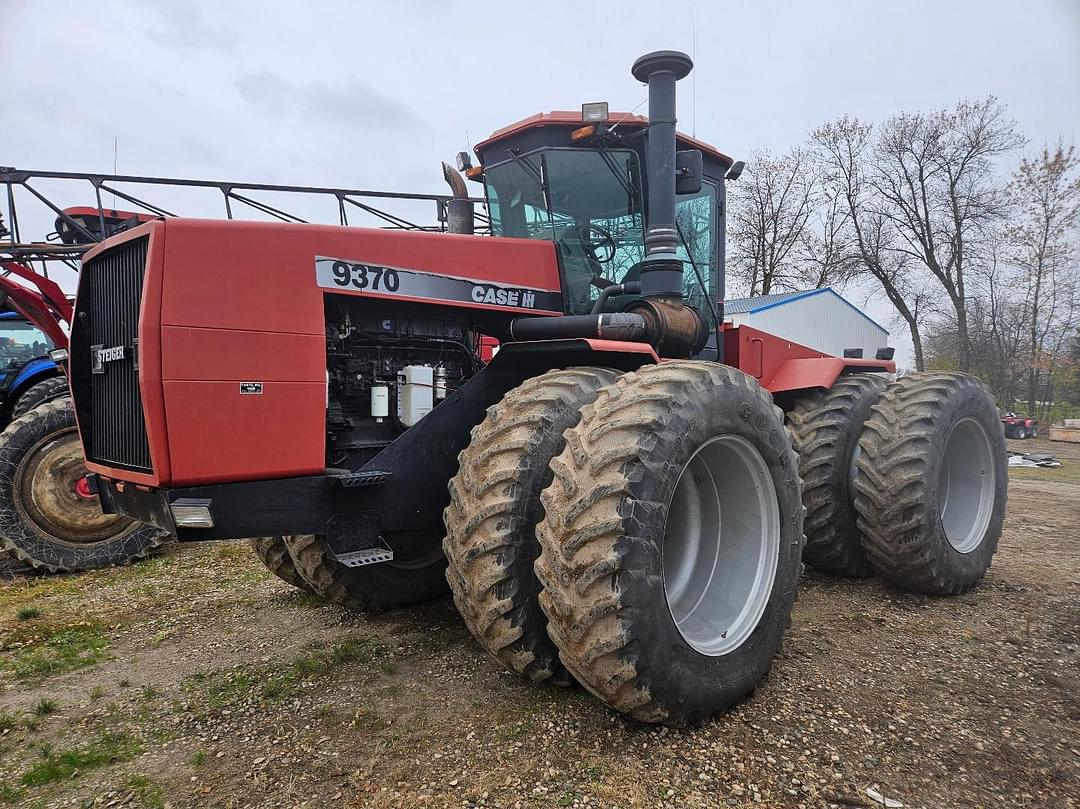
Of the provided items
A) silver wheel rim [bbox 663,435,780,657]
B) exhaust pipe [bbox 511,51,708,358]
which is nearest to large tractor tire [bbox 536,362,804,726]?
silver wheel rim [bbox 663,435,780,657]

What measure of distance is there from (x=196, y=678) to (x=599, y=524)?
2.36 metres

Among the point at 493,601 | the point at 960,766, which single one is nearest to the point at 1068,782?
the point at 960,766

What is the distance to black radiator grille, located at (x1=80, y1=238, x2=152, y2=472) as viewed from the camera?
282 centimetres

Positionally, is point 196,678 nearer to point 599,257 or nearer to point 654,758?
point 654,758

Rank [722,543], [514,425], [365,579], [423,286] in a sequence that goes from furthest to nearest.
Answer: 1. [365,579]
2. [722,543]
3. [423,286]
4. [514,425]

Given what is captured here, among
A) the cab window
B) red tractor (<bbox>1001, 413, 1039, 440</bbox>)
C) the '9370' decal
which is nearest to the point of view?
the '9370' decal

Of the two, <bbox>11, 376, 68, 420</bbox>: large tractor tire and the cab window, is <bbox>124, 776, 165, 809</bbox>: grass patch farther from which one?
the cab window

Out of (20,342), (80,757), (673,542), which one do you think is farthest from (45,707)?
(20,342)

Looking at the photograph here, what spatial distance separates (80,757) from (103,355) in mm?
1631

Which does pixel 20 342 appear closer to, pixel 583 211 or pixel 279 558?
pixel 279 558

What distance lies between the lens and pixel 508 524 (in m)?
2.79

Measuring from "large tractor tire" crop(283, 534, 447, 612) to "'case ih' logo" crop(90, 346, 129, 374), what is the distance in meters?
1.33

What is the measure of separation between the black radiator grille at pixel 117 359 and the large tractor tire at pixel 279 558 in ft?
4.04

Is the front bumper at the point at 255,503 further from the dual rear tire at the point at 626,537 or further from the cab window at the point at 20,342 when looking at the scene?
the cab window at the point at 20,342
